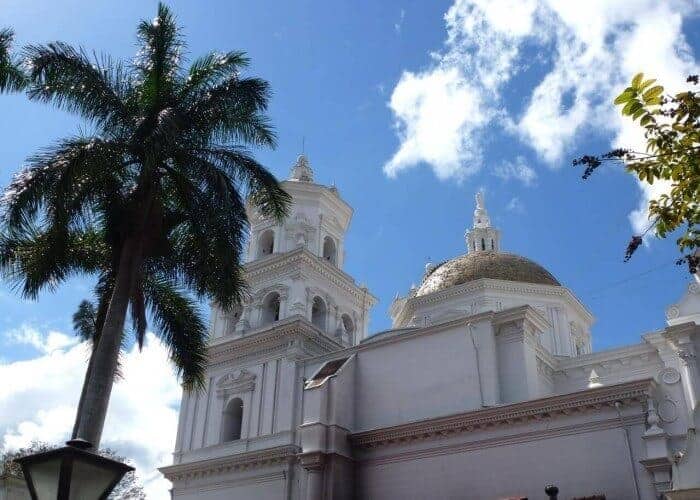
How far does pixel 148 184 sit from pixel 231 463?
48.1 feet

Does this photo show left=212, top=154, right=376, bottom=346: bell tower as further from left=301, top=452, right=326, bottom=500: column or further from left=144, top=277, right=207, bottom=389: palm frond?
left=144, top=277, right=207, bottom=389: palm frond

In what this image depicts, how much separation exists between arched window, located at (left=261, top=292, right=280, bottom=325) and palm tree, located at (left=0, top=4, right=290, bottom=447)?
563 inches

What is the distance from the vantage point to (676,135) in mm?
6688

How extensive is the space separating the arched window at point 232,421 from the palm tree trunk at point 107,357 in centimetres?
1567

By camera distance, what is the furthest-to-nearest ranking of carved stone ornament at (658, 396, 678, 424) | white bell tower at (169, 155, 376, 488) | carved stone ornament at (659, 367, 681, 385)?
1. white bell tower at (169, 155, 376, 488)
2. carved stone ornament at (659, 367, 681, 385)
3. carved stone ornament at (658, 396, 678, 424)

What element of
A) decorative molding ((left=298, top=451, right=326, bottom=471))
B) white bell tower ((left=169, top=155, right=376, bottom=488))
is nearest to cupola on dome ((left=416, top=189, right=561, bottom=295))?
white bell tower ((left=169, top=155, right=376, bottom=488))

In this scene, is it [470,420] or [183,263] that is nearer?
[183,263]

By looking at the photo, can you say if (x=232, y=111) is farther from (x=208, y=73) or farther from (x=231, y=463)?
(x=231, y=463)

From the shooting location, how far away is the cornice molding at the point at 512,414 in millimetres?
17750

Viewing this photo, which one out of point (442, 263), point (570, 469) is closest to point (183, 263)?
point (570, 469)

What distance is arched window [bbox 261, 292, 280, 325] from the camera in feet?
95.2

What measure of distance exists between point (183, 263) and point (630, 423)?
1117 cm

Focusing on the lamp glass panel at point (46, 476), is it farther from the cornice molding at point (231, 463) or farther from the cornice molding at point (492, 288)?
the cornice molding at point (492, 288)

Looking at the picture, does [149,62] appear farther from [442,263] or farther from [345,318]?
[442,263]
